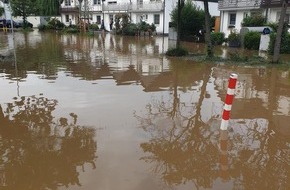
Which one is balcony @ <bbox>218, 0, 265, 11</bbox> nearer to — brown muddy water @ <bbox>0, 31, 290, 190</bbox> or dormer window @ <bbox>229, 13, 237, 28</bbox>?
dormer window @ <bbox>229, 13, 237, 28</bbox>

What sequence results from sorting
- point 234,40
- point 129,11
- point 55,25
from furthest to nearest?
point 55,25, point 129,11, point 234,40

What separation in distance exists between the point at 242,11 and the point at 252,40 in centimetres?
733

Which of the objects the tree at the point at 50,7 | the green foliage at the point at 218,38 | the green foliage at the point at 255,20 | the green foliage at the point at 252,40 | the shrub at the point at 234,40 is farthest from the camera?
the tree at the point at 50,7

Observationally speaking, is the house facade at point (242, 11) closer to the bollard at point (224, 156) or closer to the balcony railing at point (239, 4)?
the balcony railing at point (239, 4)

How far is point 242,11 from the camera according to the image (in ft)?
98.7

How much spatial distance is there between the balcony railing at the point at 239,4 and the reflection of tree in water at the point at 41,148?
81.4ft

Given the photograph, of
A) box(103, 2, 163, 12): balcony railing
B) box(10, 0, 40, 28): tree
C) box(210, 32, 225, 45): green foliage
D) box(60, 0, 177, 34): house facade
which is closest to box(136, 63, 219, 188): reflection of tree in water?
box(210, 32, 225, 45): green foliage

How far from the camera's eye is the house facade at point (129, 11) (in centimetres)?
4138

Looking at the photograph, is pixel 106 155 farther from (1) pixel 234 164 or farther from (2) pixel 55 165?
(1) pixel 234 164

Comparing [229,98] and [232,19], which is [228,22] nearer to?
[232,19]

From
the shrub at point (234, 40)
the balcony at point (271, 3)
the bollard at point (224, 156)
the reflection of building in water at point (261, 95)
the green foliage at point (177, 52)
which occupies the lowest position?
the bollard at point (224, 156)

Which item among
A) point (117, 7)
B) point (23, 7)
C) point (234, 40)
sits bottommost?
point (234, 40)

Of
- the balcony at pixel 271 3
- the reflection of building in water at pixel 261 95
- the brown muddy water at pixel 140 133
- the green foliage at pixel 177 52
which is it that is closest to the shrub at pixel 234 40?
the balcony at pixel 271 3

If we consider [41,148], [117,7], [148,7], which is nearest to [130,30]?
[148,7]
